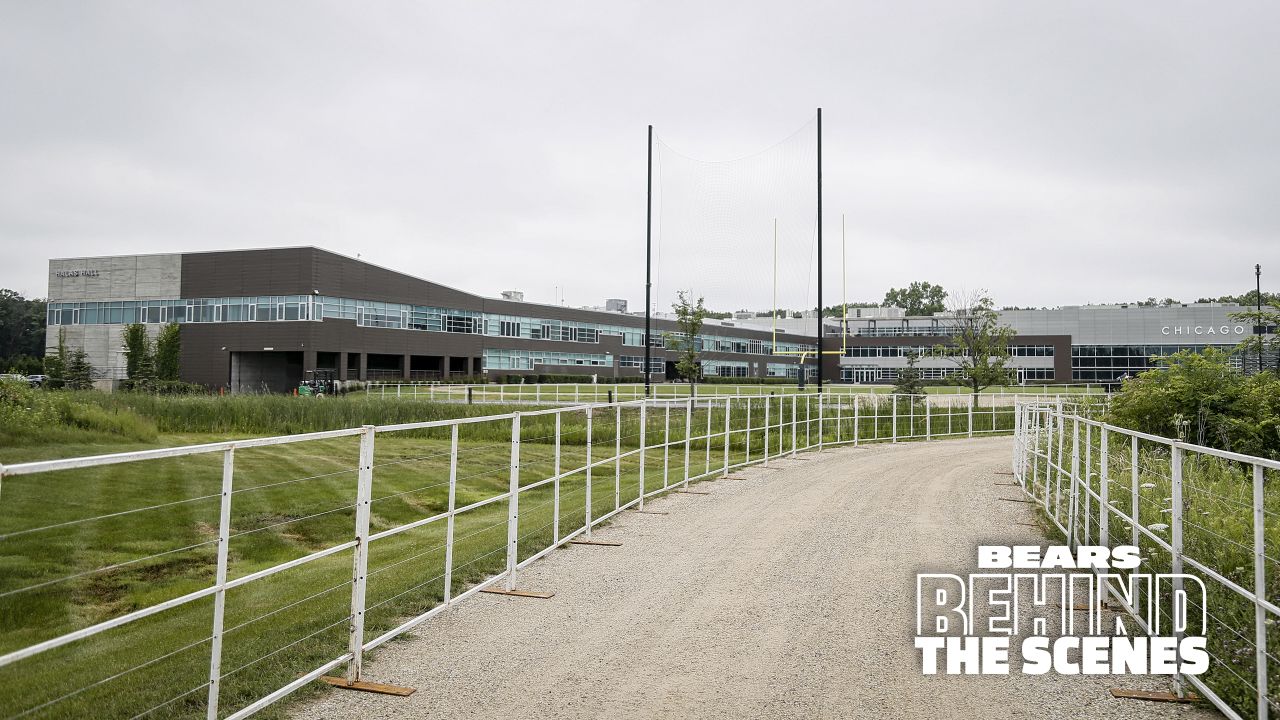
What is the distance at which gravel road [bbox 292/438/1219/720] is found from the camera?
5.39 m

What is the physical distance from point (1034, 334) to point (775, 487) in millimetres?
80182

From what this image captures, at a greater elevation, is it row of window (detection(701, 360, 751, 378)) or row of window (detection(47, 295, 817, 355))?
row of window (detection(47, 295, 817, 355))

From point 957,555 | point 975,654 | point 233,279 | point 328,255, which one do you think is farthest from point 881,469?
point 233,279

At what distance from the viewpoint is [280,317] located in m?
61.2

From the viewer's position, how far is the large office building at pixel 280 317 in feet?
201

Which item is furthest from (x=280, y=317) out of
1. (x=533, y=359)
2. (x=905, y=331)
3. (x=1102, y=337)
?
(x=1102, y=337)

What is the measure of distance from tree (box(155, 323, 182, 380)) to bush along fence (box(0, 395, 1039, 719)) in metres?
46.8

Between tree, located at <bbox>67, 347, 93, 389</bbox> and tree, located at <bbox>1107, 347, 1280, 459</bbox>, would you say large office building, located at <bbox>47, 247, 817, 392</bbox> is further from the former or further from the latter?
tree, located at <bbox>1107, 347, 1280, 459</bbox>

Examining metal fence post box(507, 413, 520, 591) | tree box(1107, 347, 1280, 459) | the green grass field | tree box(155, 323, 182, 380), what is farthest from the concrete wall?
the green grass field

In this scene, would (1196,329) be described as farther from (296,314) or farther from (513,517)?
(513,517)

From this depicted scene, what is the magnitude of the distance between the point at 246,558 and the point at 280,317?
2132 inches

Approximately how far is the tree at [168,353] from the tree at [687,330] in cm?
3973

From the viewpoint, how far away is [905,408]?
102ft

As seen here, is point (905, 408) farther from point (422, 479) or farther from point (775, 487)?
point (422, 479)
